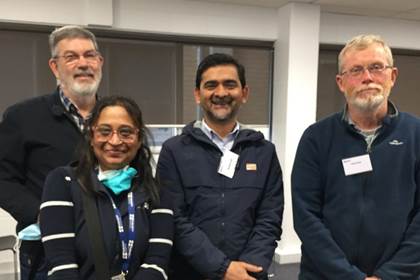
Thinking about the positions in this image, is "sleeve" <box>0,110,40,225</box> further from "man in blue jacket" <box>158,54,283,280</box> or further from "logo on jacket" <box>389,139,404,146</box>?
"logo on jacket" <box>389,139,404,146</box>

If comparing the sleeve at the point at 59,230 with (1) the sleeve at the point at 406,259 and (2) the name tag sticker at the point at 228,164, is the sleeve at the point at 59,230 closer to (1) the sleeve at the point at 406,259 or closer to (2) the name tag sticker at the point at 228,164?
(2) the name tag sticker at the point at 228,164

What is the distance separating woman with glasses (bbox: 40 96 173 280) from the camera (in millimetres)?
1345

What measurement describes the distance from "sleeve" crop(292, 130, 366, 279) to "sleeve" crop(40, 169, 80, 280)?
2.96 ft

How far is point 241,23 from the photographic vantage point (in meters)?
4.26

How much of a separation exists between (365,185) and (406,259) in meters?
0.31

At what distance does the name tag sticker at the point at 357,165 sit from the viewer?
5.31ft

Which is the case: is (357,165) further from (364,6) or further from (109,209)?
(364,6)

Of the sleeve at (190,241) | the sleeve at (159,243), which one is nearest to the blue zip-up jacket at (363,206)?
the sleeve at (190,241)

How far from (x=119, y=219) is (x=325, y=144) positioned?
892mm

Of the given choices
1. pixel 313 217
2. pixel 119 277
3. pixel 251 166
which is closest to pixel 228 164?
pixel 251 166

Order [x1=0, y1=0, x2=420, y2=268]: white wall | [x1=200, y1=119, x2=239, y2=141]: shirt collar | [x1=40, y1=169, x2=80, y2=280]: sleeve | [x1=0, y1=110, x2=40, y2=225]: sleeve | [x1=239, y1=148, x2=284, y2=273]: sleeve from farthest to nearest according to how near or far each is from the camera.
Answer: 1. [x1=0, y1=0, x2=420, y2=268]: white wall
2. [x1=200, y1=119, x2=239, y2=141]: shirt collar
3. [x1=239, y1=148, x2=284, y2=273]: sleeve
4. [x1=0, y1=110, x2=40, y2=225]: sleeve
5. [x1=40, y1=169, x2=80, y2=280]: sleeve

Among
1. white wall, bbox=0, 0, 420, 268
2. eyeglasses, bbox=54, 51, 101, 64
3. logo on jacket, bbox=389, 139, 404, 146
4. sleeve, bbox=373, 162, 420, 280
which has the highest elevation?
white wall, bbox=0, 0, 420, 268

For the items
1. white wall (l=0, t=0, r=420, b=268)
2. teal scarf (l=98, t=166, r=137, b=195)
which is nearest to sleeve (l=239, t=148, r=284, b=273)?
teal scarf (l=98, t=166, r=137, b=195)

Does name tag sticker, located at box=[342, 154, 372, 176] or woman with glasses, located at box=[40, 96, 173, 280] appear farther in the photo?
name tag sticker, located at box=[342, 154, 372, 176]
